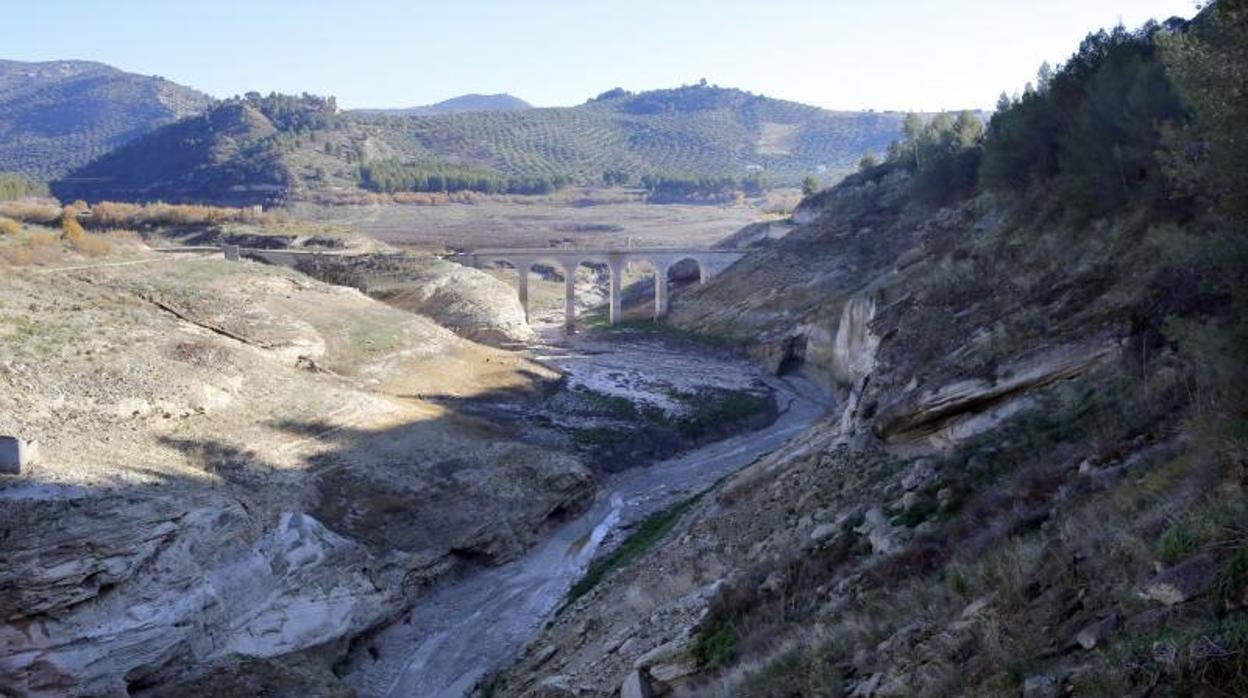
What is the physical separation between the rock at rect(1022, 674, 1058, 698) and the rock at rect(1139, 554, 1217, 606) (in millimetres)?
1184

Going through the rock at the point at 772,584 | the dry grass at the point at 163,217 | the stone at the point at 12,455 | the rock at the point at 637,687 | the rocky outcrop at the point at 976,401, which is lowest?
the rock at the point at 637,687

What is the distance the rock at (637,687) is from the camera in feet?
52.3

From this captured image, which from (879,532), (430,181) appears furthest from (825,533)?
(430,181)

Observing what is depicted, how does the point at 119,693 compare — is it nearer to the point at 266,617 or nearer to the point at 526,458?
the point at 266,617

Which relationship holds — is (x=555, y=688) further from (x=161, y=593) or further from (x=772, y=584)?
(x=161, y=593)

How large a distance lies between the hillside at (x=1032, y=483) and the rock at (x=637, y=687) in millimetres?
78

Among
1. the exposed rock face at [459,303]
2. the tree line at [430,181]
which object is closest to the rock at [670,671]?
the exposed rock face at [459,303]

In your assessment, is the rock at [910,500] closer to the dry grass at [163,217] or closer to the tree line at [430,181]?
the dry grass at [163,217]

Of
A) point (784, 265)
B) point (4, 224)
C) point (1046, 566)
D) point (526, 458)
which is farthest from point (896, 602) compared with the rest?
point (784, 265)

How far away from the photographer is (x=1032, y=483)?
52.3 ft

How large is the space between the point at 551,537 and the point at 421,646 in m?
8.97

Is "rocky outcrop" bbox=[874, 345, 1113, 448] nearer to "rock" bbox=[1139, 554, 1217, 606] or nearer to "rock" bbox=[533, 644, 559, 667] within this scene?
"rock" bbox=[533, 644, 559, 667]

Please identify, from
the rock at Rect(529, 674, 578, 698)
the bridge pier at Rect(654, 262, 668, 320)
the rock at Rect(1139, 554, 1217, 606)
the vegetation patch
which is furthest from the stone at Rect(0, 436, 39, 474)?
the bridge pier at Rect(654, 262, 668, 320)

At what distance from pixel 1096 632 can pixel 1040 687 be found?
86cm
